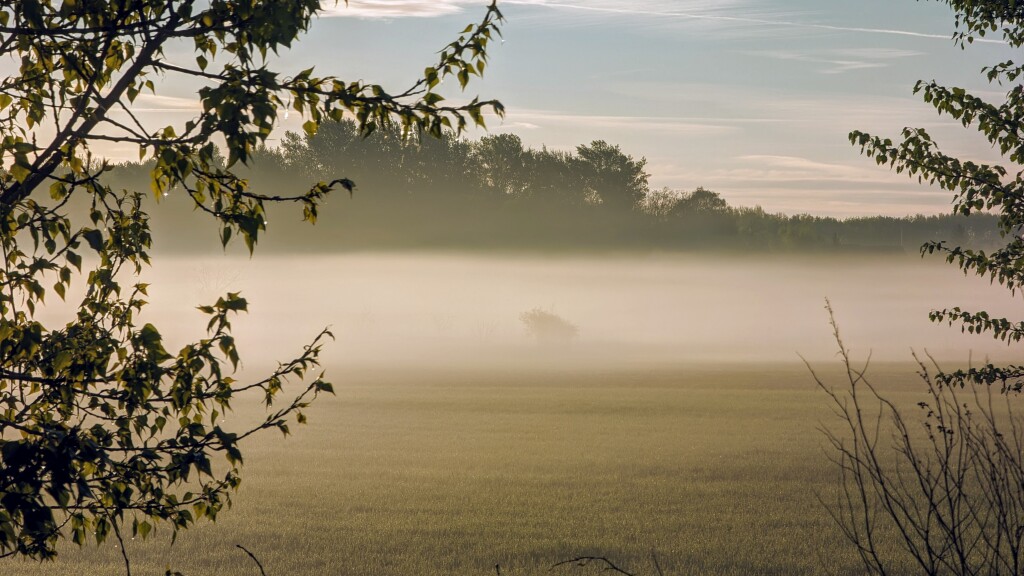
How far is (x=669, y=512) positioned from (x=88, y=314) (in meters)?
10.2

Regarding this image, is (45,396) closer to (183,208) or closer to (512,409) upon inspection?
(512,409)

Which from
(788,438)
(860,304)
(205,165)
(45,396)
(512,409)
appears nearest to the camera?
(205,165)

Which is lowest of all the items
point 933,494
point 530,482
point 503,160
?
point 530,482

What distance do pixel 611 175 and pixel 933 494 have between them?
10365 cm

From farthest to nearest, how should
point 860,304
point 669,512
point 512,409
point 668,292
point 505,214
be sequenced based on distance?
1. point 668,292
2. point 860,304
3. point 505,214
4. point 512,409
5. point 669,512

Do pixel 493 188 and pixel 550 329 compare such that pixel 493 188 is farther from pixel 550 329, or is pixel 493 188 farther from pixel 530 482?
pixel 530 482

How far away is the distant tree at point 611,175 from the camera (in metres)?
107

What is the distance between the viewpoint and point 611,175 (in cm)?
10944

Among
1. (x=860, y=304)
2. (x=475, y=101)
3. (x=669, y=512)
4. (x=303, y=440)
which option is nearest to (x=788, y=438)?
(x=669, y=512)

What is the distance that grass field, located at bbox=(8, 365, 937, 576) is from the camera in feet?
37.0

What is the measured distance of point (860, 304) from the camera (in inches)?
6895

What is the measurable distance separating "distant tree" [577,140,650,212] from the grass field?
79159 millimetres

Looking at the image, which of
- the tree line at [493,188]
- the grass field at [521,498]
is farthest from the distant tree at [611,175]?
the grass field at [521,498]

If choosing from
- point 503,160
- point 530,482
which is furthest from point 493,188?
point 530,482
